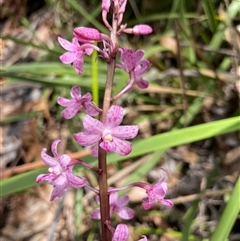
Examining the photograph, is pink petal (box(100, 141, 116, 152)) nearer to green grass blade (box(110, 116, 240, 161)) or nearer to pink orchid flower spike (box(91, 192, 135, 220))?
pink orchid flower spike (box(91, 192, 135, 220))

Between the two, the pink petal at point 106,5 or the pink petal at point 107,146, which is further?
the pink petal at point 106,5

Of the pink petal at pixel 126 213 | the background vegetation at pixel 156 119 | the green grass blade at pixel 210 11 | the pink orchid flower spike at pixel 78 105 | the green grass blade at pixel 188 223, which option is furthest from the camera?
the background vegetation at pixel 156 119

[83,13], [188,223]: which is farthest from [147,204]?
[83,13]

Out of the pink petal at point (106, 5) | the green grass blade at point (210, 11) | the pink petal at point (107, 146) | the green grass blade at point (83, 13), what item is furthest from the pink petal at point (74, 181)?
the green grass blade at point (83, 13)

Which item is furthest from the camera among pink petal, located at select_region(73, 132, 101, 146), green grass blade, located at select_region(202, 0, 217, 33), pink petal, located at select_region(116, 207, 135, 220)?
green grass blade, located at select_region(202, 0, 217, 33)

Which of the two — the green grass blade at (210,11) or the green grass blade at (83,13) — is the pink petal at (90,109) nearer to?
the green grass blade at (210,11)

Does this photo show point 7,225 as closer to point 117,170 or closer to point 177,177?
point 117,170

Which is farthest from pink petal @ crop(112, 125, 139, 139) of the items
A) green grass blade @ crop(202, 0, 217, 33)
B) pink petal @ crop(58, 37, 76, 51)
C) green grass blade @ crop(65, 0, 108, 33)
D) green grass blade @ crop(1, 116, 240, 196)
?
green grass blade @ crop(65, 0, 108, 33)
